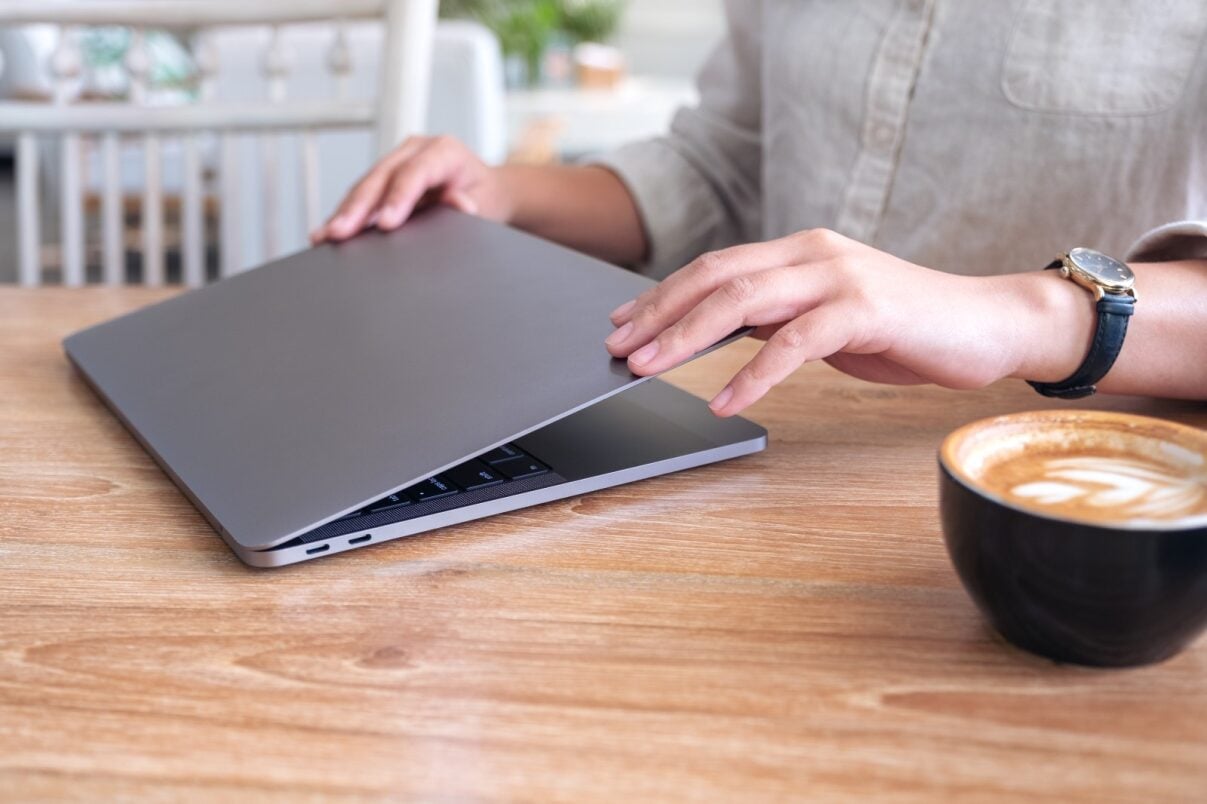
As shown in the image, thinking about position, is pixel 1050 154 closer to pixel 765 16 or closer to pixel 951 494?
pixel 765 16

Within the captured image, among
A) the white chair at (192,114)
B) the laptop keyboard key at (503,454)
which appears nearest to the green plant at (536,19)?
the white chair at (192,114)

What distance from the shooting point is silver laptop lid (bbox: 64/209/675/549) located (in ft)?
1.54

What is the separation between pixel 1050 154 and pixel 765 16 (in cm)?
30

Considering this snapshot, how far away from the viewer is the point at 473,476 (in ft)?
1.67

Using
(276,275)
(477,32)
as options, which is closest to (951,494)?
(276,275)

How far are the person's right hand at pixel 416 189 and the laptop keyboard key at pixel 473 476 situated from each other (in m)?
0.32

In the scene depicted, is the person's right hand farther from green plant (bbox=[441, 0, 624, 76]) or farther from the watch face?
green plant (bbox=[441, 0, 624, 76])

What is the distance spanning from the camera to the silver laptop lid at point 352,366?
0.47 metres

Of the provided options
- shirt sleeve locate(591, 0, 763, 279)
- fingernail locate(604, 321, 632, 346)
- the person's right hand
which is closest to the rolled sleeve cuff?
shirt sleeve locate(591, 0, 763, 279)

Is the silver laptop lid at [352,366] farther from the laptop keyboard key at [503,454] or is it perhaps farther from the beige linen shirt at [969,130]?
the beige linen shirt at [969,130]

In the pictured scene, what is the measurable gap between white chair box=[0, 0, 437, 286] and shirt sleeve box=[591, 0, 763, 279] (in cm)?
20

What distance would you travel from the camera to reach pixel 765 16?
1.04 m

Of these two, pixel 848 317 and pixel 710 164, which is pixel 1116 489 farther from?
pixel 710 164

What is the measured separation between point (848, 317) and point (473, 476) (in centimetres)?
17
